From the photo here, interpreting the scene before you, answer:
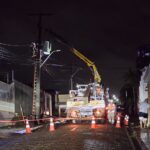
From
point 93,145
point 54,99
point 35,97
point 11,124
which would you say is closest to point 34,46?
point 35,97

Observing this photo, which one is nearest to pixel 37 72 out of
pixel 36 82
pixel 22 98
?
pixel 36 82

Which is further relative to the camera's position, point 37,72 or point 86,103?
point 37,72

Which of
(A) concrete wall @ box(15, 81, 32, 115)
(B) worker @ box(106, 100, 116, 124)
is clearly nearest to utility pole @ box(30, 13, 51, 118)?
(A) concrete wall @ box(15, 81, 32, 115)

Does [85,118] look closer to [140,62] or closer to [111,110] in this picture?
[111,110]

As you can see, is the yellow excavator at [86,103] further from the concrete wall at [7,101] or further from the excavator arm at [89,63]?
the excavator arm at [89,63]

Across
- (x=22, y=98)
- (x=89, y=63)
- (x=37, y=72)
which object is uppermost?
(x=89, y=63)

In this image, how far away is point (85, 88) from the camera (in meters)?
43.0

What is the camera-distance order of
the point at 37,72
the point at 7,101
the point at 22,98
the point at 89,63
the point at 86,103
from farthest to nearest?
the point at 89,63, the point at 22,98, the point at 37,72, the point at 86,103, the point at 7,101

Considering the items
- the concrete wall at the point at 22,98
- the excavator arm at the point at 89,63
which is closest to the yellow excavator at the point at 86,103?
the concrete wall at the point at 22,98

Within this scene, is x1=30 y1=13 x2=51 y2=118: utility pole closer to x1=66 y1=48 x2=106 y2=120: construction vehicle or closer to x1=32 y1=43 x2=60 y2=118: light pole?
x1=32 y1=43 x2=60 y2=118: light pole

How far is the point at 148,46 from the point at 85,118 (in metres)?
83.4

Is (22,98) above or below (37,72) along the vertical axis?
below

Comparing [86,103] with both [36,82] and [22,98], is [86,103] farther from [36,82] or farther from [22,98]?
[22,98]

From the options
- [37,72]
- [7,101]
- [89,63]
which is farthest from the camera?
[89,63]
